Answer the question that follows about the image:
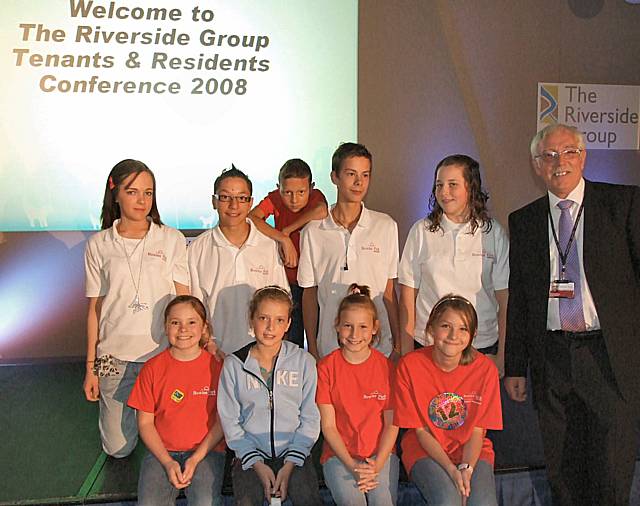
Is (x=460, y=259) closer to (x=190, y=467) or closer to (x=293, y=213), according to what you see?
(x=293, y=213)

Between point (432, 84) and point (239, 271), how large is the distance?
2699 millimetres

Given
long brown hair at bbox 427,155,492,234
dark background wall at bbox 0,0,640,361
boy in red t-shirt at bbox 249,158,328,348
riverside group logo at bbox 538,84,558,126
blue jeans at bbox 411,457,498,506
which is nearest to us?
blue jeans at bbox 411,457,498,506

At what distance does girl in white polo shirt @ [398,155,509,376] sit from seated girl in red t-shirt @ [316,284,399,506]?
38cm

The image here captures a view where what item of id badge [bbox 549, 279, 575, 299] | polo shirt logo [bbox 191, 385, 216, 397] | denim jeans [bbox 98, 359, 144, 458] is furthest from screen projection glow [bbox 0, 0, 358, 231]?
id badge [bbox 549, 279, 575, 299]

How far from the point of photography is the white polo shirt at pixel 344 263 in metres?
2.82

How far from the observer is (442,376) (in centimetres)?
235

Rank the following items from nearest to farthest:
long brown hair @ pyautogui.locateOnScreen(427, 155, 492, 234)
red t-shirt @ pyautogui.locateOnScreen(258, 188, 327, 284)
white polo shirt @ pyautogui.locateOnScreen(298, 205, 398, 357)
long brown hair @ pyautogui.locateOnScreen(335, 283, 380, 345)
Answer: long brown hair @ pyautogui.locateOnScreen(335, 283, 380, 345)
long brown hair @ pyautogui.locateOnScreen(427, 155, 492, 234)
white polo shirt @ pyautogui.locateOnScreen(298, 205, 398, 357)
red t-shirt @ pyautogui.locateOnScreen(258, 188, 327, 284)

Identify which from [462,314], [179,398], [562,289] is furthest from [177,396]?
[562,289]

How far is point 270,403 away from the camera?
236 centimetres

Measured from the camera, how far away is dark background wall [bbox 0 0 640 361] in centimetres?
452

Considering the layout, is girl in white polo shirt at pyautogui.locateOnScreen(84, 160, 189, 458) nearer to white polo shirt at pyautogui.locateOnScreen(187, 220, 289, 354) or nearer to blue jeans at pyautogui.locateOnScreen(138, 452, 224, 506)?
white polo shirt at pyautogui.locateOnScreen(187, 220, 289, 354)

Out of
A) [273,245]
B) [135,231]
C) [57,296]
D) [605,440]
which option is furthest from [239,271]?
[57,296]

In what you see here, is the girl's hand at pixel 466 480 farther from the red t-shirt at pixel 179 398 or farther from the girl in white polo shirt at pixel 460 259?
the red t-shirt at pixel 179 398

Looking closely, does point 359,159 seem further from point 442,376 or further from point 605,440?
point 605,440
